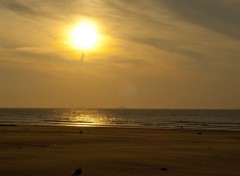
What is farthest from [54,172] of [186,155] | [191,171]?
[186,155]

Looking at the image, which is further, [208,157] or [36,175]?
[208,157]

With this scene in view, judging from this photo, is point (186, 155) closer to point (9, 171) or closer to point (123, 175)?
point (123, 175)

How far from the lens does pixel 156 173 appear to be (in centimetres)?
1587

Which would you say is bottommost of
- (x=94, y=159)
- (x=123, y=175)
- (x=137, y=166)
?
(x=123, y=175)

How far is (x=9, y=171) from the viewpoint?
1612cm

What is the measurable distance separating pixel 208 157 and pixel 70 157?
673 cm

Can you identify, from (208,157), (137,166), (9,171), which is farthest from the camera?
(208,157)

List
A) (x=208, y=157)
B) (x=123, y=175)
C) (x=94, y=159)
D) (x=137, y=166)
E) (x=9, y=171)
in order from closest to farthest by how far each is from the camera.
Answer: (x=123, y=175) → (x=9, y=171) → (x=137, y=166) → (x=94, y=159) → (x=208, y=157)

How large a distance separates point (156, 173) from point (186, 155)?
6515mm

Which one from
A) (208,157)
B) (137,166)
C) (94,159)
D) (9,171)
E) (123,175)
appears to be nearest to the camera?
(123,175)

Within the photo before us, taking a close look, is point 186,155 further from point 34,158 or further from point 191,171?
point 34,158

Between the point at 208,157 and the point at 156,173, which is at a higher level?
the point at 208,157

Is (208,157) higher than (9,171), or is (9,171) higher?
(208,157)

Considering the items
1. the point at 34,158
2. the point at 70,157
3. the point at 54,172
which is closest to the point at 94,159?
the point at 70,157
